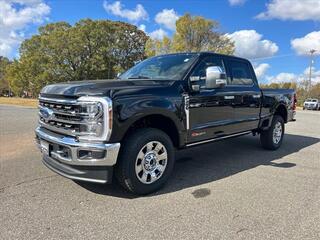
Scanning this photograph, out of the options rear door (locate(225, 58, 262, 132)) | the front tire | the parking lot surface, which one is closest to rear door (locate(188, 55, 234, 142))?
rear door (locate(225, 58, 262, 132))

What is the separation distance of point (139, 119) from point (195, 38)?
32804mm

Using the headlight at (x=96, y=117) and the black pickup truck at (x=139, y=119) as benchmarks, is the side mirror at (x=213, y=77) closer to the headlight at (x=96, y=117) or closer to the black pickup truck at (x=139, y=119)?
the black pickup truck at (x=139, y=119)

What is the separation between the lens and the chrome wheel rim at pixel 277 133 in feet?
24.3

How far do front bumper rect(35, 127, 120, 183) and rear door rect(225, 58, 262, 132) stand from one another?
9.48ft

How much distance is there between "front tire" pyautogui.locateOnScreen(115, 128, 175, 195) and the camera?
4059 millimetres

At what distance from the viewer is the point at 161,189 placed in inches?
179

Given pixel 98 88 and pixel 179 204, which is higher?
pixel 98 88

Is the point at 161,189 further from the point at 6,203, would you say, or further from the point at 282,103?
the point at 282,103

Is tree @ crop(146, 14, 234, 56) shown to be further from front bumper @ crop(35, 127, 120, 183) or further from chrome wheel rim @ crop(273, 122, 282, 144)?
front bumper @ crop(35, 127, 120, 183)

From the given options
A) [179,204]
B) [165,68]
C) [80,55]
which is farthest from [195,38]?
[179,204]

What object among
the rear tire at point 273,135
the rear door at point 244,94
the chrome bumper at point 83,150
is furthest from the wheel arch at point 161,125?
the rear tire at point 273,135

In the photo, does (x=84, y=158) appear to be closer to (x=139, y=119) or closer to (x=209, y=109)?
(x=139, y=119)

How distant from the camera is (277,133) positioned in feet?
24.6

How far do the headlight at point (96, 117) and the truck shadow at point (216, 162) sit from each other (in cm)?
98
